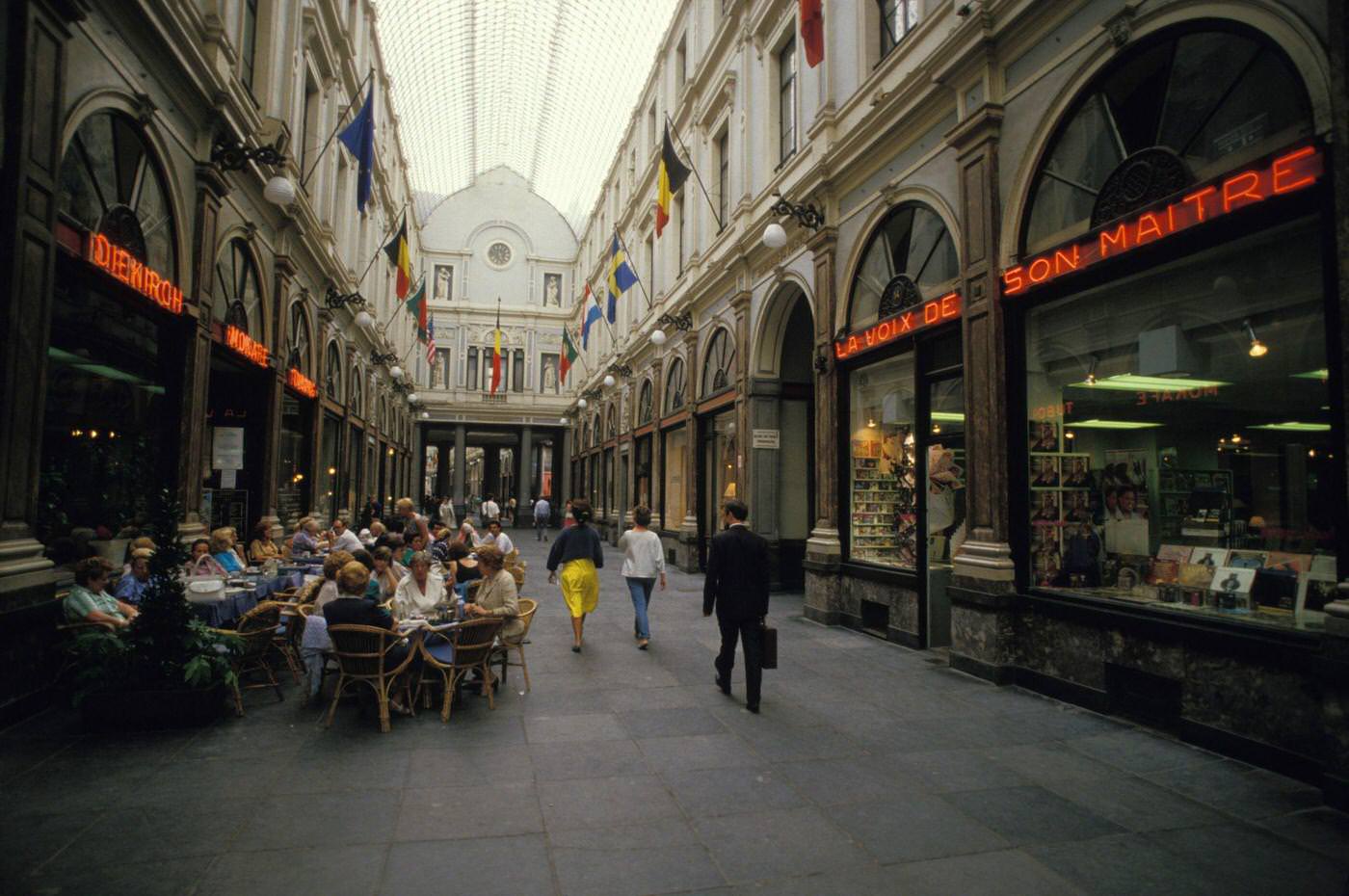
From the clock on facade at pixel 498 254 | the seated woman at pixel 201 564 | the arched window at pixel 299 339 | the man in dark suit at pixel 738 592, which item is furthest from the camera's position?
the clock on facade at pixel 498 254

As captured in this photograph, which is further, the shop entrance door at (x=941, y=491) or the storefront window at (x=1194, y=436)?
the shop entrance door at (x=941, y=491)

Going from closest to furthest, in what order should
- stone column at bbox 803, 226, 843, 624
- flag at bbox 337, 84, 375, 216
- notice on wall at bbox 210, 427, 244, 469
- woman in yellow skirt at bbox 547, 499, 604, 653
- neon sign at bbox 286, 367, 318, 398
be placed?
woman in yellow skirt at bbox 547, 499, 604, 653 → stone column at bbox 803, 226, 843, 624 → notice on wall at bbox 210, 427, 244, 469 → flag at bbox 337, 84, 375, 216 → neon sign at bbox 286, 367, 318, 398

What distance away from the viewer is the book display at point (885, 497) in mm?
10125

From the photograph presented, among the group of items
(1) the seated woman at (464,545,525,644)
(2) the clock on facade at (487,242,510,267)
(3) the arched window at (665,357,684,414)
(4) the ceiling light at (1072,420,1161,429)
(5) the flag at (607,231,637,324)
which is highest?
(2) the clock on facade at (487,242,510,267)

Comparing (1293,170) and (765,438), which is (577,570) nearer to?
(765,438)

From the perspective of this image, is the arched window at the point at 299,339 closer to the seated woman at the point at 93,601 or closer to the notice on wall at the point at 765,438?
the seated woman at the point at 93,601

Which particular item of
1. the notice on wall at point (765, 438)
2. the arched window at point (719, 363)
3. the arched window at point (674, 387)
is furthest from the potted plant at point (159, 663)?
the arched window at point (674, 387)

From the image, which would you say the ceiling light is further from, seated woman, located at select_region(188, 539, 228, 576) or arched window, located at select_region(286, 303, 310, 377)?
arched window, located at select_region(286, 303, 310, 377)

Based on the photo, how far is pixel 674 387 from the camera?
20516 mm

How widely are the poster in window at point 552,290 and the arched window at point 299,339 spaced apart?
27.4 metres

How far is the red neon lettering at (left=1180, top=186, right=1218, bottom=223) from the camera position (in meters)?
5.36

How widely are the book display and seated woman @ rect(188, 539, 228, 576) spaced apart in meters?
8.35

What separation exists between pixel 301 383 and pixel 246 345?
3967mm

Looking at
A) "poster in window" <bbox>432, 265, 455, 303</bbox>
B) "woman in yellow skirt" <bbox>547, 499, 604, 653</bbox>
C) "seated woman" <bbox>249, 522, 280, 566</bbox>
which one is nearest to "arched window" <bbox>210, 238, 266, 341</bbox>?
"seated woman" <bbox>249, 522, 280, 566</bbox>
